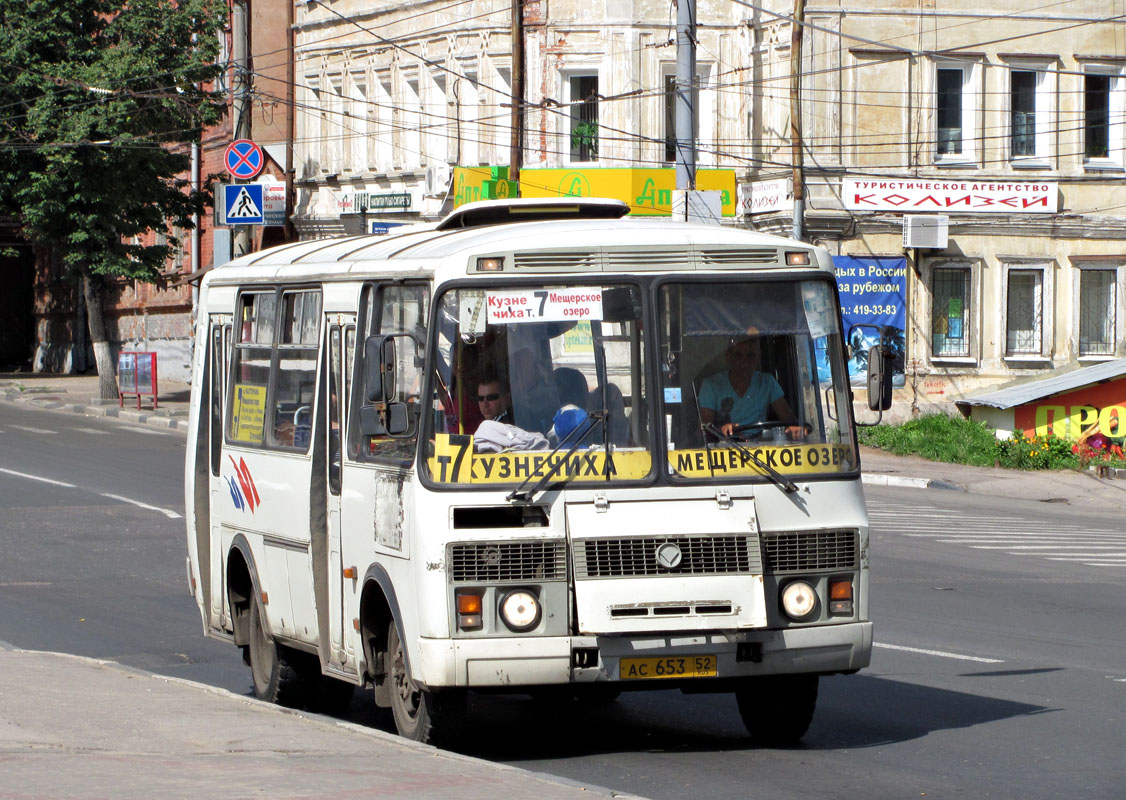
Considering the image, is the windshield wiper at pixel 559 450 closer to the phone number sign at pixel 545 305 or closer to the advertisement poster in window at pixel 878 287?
the phone number sign at pixel 545 305

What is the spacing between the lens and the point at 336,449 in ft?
28.9

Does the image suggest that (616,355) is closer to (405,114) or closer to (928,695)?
(928,695)

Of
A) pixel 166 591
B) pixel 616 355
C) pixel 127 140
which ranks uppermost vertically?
pixel 127 140

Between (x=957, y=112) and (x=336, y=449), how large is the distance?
83.7ft

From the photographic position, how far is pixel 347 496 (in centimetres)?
862

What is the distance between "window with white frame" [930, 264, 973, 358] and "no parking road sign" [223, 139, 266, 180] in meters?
12.5

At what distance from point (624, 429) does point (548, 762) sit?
161 cm

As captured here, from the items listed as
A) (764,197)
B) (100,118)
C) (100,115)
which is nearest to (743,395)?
(764,197)

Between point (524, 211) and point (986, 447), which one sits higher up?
point (524, 211)

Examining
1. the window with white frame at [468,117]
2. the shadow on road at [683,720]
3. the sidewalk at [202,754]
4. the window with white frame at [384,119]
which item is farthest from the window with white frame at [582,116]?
the sidewalk at [202,754]

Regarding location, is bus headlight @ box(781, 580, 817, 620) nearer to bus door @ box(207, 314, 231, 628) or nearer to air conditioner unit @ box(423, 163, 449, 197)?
bus door @ box(207, 314, 231, 628)

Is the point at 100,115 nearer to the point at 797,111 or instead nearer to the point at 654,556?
the point at 797,111

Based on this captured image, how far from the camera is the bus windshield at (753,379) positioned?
7857 mm

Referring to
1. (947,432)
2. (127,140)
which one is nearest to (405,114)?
(127,140)
